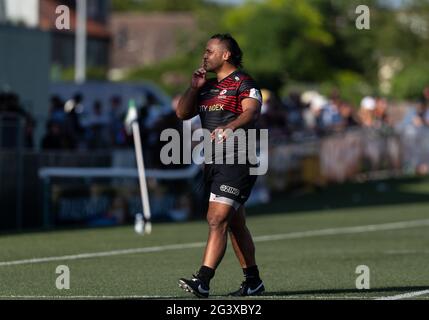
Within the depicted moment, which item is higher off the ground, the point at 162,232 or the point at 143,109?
the point at 143,109

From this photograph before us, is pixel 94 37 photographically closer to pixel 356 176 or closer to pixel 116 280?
pixel 356 176

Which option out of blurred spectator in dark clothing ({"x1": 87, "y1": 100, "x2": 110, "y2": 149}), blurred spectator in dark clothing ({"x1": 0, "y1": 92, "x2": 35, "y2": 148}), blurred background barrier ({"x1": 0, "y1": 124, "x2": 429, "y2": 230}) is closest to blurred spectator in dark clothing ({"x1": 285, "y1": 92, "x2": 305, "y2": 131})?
blurred background barrier ({"x1": 0, "y1": 124, "x2": 429, "y2": 230})

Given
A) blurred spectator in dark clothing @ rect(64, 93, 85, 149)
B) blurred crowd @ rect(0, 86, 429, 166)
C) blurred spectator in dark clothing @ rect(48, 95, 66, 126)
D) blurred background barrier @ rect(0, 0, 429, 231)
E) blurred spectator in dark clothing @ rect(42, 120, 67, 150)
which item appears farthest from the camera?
blurred spectator in dark clothing @ rect(48, 95, 66, 126)

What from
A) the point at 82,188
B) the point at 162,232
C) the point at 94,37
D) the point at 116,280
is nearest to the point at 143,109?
the point at 82,188

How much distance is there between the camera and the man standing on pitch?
436 inches

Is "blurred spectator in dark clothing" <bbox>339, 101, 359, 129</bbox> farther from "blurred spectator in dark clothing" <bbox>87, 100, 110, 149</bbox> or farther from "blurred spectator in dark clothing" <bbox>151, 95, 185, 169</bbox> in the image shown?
"blurred spectator in dark clothing" <bbox>151, 95, 185, 169</bbox>

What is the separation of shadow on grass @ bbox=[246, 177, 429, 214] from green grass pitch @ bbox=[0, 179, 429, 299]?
2.68 ft

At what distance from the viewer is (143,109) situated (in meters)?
25.2

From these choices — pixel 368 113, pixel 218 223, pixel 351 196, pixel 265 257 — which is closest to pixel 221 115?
pixel 218 223

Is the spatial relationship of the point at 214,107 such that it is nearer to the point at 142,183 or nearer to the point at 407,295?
the point at 407,295

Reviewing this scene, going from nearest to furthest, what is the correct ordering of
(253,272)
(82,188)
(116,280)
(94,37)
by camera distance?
(253,272) → (116,280) → (82,188) → (94,37)

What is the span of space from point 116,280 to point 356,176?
21.9 m

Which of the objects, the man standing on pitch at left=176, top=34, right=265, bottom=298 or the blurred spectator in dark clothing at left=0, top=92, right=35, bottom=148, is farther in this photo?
the blurred spectator in dark clothing at left=0, top=92, right=35, bottom=148

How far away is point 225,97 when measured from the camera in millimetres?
11203
